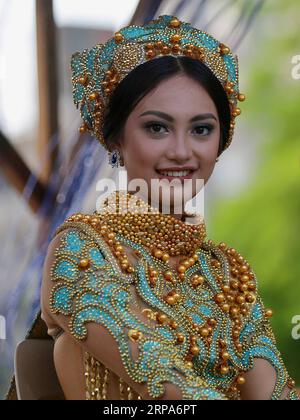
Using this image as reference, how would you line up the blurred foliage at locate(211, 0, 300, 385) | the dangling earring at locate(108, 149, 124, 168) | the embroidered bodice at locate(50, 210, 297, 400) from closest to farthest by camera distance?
1. the embroidered bodice at locate(50, 210, 297, 400)
2. the dangling earring at locate(108, 149, 124, 168)
3. the blurred foliage at locate(211, 0, 300, 385)

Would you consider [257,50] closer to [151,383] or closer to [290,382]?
[290,382]

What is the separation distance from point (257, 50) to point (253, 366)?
1.38m

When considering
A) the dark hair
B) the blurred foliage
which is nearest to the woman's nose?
the dark hair

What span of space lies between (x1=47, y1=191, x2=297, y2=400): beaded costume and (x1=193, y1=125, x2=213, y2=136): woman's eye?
18 centimetres

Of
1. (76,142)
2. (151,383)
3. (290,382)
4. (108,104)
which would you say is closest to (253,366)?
→ (290,382)

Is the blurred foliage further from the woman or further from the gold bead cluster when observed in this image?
the gold bead cluster

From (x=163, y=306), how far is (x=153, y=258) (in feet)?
0.37

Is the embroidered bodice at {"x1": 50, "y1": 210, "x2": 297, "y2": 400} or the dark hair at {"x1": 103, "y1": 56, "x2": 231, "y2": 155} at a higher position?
the dark hair at {"x1": 103, "y1": 56, "x2": 231, "y2": 155}

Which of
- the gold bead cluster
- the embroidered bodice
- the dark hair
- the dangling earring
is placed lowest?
the embroidered bodice

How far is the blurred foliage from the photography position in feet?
9.00

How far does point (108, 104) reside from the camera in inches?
63.7

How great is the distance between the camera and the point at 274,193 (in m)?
2.84

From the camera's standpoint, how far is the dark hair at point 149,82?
156cm

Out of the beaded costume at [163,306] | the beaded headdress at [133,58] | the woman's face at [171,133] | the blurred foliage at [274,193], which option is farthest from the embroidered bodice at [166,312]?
the blurred foliage at [274,193]
